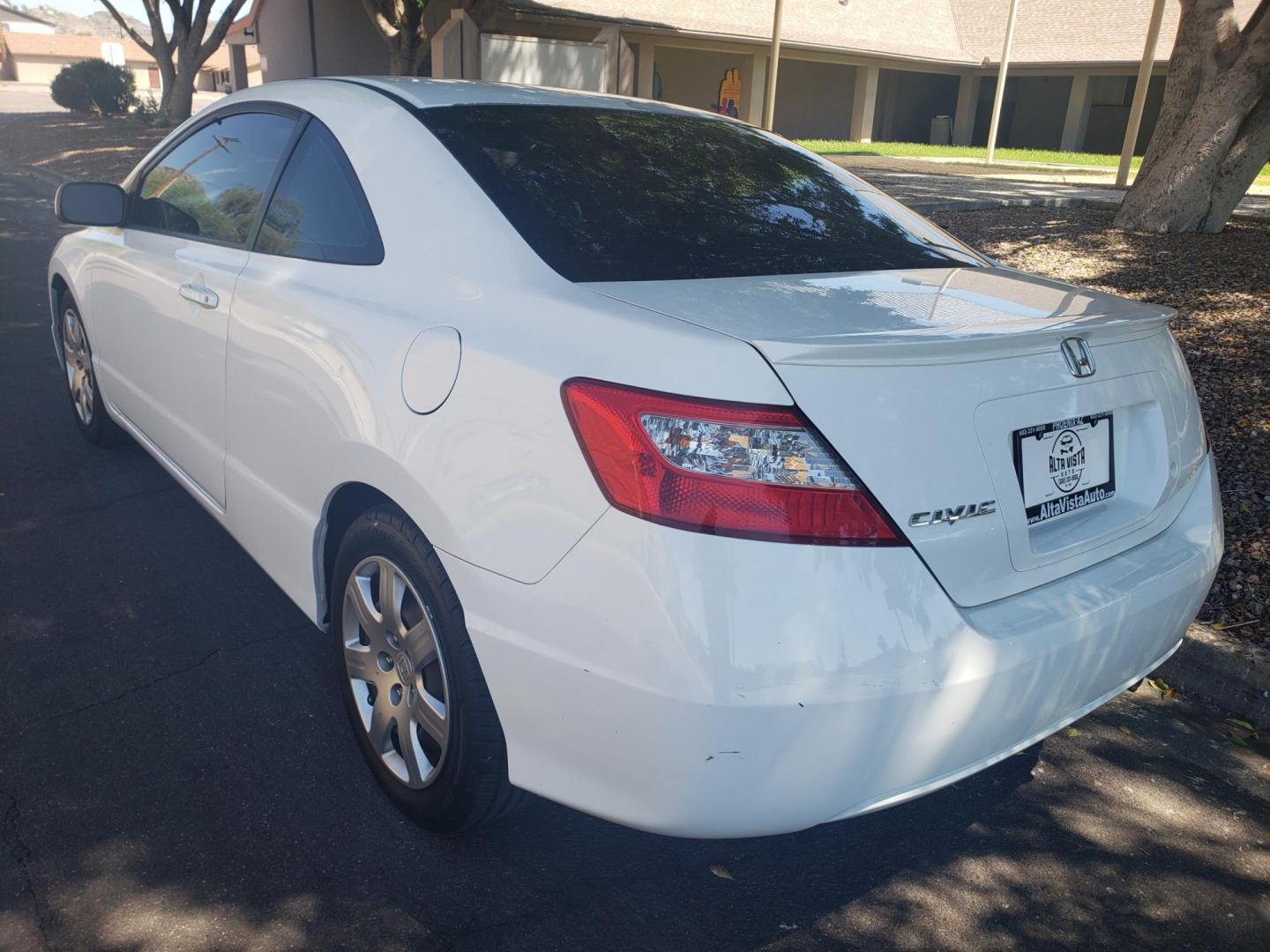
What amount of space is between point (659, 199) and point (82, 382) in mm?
3603

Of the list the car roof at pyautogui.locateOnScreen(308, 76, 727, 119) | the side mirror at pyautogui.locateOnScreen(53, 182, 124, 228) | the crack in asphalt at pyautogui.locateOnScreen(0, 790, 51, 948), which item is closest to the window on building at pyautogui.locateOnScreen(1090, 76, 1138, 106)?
the car roof at pyautogui.locateOnScreen(308, 76, 727, 119)

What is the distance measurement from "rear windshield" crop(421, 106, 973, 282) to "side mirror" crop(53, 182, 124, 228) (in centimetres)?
182

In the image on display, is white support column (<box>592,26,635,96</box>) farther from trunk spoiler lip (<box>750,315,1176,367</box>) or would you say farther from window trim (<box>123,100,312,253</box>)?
trunk spoiler lip (<box>750,315,1176,367</box>)

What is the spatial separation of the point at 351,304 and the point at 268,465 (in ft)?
2.14

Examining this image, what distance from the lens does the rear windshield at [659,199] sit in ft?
8.41

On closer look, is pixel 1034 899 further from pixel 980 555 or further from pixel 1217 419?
pixel 1217 419

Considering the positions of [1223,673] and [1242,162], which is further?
[1242,162]

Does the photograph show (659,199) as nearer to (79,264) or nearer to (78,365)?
(79,264)

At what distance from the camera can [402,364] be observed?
2.47 m

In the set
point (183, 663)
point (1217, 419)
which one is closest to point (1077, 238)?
point (1217, 419)

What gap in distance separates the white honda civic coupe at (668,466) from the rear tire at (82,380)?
1955 millimetres

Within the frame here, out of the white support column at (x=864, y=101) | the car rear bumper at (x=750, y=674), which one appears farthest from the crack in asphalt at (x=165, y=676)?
the white support column at (x=864, y=101)

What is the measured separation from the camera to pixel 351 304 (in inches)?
106

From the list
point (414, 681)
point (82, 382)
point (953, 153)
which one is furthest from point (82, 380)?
point (953, 153)
